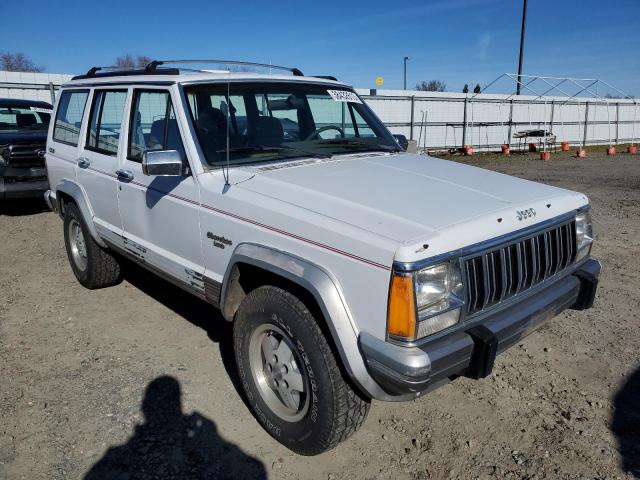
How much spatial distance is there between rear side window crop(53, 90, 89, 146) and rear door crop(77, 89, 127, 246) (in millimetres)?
262

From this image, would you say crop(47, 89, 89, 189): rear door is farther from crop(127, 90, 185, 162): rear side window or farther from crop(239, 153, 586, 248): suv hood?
crop(239, 153, 586, 248): suv hood

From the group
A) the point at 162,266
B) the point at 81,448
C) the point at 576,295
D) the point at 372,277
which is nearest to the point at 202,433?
the point at 81,448

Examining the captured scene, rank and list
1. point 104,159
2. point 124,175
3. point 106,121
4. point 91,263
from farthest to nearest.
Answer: point 91,263 < point 106,121 < point 104,159 < point 124,175

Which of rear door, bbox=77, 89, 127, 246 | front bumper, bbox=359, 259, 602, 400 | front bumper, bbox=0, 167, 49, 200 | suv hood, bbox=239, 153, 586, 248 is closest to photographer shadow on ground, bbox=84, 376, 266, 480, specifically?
front bumper, bbox=359, 259, 602, 400

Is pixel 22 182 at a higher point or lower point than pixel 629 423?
higher

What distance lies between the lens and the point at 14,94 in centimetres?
1261

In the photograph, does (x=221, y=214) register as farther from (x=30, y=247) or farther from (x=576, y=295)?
(x=30, y=247)

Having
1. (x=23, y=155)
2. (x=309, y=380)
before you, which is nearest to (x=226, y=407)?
(x=309, y=380)

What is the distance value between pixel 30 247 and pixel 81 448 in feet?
16.1

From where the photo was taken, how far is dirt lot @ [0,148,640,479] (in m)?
2.79

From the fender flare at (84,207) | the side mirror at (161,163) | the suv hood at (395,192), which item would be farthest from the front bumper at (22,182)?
the suv hood at (395,192)

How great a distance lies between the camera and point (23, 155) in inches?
324

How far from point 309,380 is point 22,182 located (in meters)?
7.66

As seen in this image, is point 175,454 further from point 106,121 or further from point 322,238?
point 106,121
